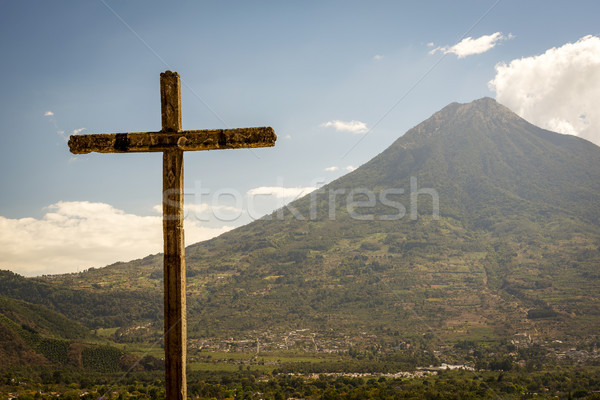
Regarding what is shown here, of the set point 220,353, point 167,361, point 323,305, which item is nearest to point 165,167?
point 167,361

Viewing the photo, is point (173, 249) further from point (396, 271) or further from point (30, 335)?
point (396, 271)

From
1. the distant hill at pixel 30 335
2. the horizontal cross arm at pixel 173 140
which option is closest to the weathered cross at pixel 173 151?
the horizontal cross arm at pixel 173 140

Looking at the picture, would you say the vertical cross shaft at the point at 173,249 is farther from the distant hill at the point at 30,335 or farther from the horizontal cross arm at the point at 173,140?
Answer: the distant hill at the point at 30,335

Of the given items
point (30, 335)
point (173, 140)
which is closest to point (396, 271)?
point (30, 335)

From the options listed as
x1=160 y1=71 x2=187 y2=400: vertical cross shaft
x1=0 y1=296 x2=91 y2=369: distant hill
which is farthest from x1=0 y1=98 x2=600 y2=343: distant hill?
x1=160 y1=71 x2=187 y2=400: vertical cross shaft

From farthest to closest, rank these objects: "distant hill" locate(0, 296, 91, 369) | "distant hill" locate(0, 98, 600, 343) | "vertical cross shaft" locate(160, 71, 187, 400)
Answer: "distant hill" locate(0, 98, 600, 343) < "distant hill" locate(0, 296, 91, 369) < "vertical cross shaft" locate(160, 71, 187, 400)

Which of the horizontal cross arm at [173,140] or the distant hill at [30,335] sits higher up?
the horizontal cross arm at [173,140]

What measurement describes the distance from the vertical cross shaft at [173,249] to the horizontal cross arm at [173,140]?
12cm

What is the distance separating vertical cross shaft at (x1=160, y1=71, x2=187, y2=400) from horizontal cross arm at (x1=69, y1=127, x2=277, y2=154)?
120mm

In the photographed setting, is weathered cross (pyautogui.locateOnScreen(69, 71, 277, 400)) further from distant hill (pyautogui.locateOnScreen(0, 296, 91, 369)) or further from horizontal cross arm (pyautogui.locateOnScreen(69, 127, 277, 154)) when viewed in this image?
distant hill (pyautogui.locateOnScreen(0, 296, 91, 369))

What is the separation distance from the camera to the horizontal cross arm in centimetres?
506

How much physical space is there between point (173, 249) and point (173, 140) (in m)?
1.25

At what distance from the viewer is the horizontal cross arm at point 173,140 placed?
16.6ft

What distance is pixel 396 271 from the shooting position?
149125 mm
